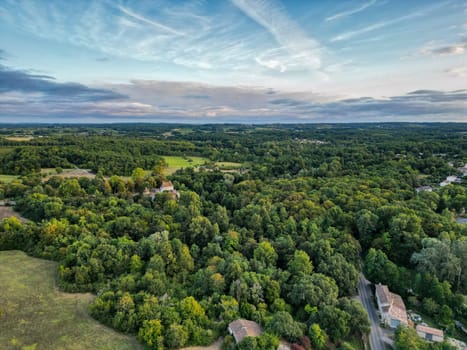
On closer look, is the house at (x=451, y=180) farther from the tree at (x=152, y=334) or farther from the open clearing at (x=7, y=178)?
the open clearing at (x=7, y=178)

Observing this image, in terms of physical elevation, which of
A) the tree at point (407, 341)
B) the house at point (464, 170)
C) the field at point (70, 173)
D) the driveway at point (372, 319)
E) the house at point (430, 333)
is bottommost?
the driveway at point (372, 319)

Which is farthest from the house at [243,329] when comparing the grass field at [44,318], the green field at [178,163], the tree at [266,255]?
the green field at [178,163]

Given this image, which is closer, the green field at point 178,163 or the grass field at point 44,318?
the grass field at point 44,318

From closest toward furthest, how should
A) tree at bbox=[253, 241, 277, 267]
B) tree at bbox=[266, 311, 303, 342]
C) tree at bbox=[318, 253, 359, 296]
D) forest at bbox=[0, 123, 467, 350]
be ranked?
tree at bbox=[266, 311, 303, 342], forest at bbox=[0, 123, 467, 350], tree at bbox=[318, 253, 359, 296], tree at bbox=[253, 241, 277, 267]

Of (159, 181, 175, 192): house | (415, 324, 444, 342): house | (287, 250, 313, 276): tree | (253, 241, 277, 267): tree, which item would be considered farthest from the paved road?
(159, 181, 175, 192): house

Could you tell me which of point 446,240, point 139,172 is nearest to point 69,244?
point 139,172

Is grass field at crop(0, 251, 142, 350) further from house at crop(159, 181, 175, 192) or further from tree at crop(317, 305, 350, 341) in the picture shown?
house at crop(159, 181, 175, 192)
